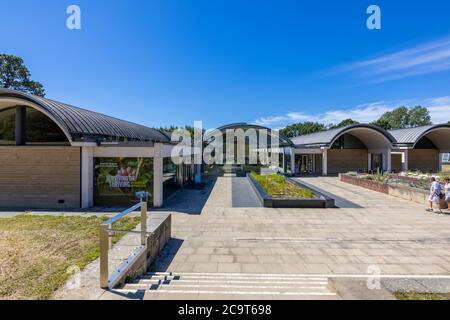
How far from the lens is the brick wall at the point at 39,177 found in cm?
1136

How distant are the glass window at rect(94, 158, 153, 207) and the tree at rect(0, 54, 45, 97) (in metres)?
37.9

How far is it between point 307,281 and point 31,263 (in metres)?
5.69

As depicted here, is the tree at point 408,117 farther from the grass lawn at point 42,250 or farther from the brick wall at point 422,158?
the grass lawn at point 42,250

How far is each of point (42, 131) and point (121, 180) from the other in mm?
4843

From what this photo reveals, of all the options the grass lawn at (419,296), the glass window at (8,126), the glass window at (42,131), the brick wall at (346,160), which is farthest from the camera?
the brick wall at (346,160)

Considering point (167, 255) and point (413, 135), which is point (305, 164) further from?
point (167, 255)

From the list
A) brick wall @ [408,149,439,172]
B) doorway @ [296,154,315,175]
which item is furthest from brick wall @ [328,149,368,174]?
brick wall @ [408,149,439,172]

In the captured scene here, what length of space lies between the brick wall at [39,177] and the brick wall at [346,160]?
25.0 meters

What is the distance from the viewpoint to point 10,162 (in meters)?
11.5

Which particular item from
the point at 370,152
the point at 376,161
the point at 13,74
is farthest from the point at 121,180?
the point at 13,74

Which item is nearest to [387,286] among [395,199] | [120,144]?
[120,144]

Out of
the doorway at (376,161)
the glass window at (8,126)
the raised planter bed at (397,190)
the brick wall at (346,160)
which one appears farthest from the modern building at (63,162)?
the doorway at (376,161)

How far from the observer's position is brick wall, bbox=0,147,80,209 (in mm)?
11359

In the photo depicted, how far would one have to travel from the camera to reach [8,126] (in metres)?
12.5
